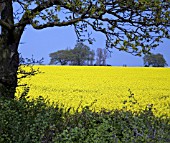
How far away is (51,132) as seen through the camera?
18.9 ft

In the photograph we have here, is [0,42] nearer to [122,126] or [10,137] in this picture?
[10,137]

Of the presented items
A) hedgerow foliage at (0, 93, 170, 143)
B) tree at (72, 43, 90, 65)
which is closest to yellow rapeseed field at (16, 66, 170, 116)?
hedgerow foliage at (0, 93, 170, 143)

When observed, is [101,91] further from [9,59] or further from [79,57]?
[79,57]

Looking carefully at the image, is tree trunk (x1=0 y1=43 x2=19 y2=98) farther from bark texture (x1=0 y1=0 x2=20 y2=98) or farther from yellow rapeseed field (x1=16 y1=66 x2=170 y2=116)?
yellow rapeseed field (x1=16 y1=66 x2=170 y2=116)

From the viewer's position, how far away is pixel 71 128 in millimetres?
5344

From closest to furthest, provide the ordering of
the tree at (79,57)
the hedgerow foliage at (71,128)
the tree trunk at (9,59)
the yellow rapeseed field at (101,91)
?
1. the hedgerow foliage at (71,128)
2. the tree trunk at (9,59)
3. the yellow rapeseed field at (101,91)
4. the tree at (79,57)

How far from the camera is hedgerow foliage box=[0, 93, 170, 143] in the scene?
496cm

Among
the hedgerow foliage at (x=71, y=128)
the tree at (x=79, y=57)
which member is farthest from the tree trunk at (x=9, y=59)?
the tree at (x=79, y=57)

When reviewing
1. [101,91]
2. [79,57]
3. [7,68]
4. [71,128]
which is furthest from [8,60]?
[79,57]

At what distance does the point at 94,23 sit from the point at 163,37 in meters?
1.25

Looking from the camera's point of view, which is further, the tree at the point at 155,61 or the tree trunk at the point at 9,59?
the tree at the point at 155,61

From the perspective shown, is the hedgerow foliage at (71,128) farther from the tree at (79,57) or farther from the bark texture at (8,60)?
the tree at (79,57)

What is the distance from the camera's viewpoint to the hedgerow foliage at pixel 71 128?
195 inches

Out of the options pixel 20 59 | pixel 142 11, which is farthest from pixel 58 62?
pixel 142 11
